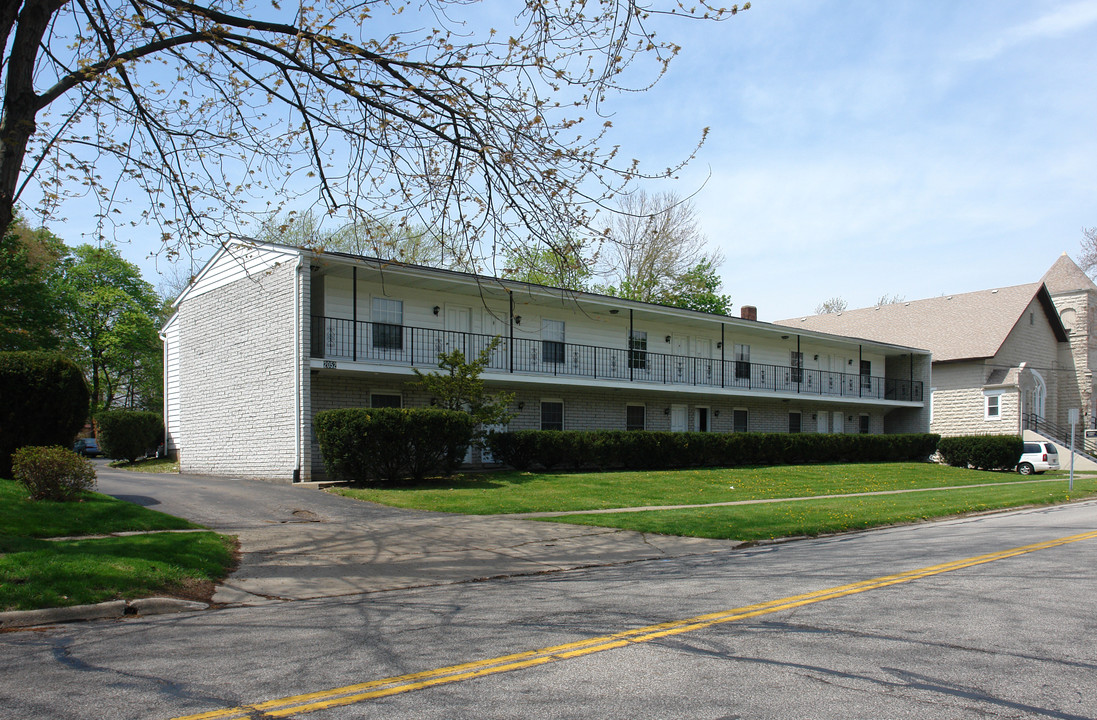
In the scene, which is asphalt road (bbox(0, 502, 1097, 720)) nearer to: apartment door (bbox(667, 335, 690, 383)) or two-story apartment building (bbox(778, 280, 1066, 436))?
apartment door (bbox(667, 335, 690, 383))

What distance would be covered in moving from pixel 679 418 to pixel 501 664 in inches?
1090

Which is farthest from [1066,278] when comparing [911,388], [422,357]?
[422,357]

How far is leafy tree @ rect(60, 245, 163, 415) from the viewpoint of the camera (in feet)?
161

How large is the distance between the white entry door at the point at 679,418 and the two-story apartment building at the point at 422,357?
0.22ft

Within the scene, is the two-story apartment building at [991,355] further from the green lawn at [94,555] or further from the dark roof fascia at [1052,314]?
the green lawn at [94,555]

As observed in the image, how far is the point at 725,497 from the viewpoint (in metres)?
18.9

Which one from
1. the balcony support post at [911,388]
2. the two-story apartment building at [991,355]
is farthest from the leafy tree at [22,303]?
the two-story apartment building at [991,355]

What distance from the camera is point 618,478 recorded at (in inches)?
862

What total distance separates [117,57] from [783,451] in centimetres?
2621

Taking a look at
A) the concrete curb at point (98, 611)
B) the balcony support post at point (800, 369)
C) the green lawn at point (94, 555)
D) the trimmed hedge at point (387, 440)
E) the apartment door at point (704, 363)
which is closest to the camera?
the concrete curb at point (98, 611)

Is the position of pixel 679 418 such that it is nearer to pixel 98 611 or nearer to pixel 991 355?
pixel 991 355

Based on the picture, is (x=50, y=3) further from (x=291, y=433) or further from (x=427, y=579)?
(x=291, y=433)

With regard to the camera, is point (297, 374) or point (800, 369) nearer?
point (297, 374)

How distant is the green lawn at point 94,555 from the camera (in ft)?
23.8
